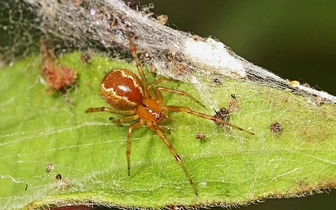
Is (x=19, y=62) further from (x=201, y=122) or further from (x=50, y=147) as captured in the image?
(x=201, y=122)

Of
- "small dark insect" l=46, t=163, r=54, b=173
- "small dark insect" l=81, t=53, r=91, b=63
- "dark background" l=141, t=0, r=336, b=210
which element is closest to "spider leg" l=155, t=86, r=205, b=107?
"small dark insect" l=81, t=53, r=91, b=63

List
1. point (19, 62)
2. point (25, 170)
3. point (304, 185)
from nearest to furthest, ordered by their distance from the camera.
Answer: point (304, 185) < point (25, 170) < point (19, 62)

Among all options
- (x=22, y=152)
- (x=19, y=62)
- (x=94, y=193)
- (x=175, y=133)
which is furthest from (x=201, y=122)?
(x=19, y=62)

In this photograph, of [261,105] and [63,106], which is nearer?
[261,105]

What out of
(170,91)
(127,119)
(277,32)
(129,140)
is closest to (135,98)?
(127,119)

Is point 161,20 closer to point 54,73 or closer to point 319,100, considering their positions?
point 54,73

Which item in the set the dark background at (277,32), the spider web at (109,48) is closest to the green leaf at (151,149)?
the spider web at (109,48)
